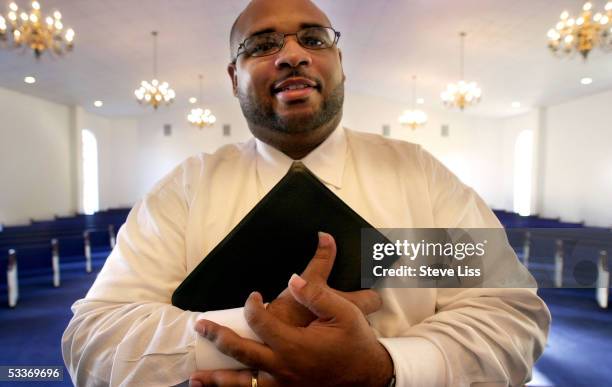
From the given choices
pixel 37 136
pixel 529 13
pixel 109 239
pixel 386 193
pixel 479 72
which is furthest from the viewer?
pixel 37 136

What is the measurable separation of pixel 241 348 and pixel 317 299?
166 mm

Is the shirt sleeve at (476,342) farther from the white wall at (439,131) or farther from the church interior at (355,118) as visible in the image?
the white wall at (439,131)

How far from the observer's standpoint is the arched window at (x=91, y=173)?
39.2 ft

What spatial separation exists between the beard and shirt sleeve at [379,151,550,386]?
569 millimetres

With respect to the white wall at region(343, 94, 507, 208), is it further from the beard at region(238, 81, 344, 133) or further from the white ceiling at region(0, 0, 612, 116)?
the beard at region(238, 81, 344, 133)

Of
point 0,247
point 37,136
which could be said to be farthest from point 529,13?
point 37,136

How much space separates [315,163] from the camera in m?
1.02

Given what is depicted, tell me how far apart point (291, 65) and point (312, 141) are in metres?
0.22

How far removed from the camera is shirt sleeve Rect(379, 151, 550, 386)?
2.38 ft

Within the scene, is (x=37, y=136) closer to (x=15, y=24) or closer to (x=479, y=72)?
(x=15, y=24)

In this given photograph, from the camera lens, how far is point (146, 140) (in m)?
13.8

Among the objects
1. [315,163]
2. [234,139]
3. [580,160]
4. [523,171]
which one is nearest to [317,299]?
[315,163]

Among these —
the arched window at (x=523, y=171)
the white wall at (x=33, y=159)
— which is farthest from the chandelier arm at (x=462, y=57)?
the white wall at (x=33, y=159)

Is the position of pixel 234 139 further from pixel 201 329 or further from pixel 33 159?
pixel 201 329
